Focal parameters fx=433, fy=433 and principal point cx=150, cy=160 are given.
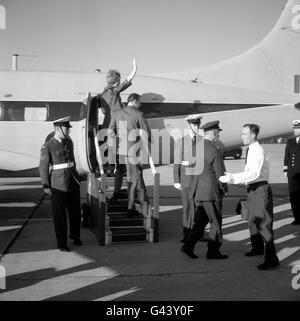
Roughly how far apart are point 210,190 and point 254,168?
0.70 metres

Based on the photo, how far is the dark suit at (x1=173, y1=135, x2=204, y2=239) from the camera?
286 inches

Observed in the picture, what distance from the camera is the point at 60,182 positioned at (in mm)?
6832

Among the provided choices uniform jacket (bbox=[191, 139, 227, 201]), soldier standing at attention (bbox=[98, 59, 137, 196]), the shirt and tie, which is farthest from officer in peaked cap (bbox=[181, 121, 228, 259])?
soldier standing at attention (bbox=[98, 59, 137, 196])

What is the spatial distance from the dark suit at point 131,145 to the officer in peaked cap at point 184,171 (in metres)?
0.64

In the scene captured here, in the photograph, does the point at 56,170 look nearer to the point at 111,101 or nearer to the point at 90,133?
the point at 111,101

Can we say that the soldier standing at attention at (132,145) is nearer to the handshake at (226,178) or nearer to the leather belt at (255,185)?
the handshake at (226,178)

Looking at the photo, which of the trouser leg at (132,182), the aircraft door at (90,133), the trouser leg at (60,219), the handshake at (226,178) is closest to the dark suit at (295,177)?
the trouser leg at (132,182)

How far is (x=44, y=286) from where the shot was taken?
16.9 ft

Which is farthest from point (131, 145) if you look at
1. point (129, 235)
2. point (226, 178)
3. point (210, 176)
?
point (226, 178)

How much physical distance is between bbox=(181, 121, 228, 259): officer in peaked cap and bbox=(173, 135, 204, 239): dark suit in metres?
0.97

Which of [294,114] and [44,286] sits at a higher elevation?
[294,114]
